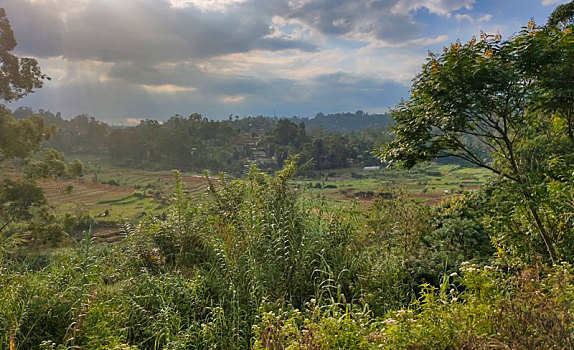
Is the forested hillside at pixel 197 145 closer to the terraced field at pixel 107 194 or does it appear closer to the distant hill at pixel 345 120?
the terraced field at pixel 107 194

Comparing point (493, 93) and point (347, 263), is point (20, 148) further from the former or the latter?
point (493, 93)

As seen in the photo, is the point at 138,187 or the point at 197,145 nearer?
the point at 138,187

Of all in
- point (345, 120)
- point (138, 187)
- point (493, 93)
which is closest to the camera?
point (493, 93)

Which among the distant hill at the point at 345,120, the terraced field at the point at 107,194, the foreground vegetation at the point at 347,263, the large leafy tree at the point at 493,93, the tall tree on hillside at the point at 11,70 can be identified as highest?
the distant hill at the point at 345,120

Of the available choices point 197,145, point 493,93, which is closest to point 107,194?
point 197,145

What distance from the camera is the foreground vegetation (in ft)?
7.08

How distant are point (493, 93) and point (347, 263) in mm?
2082

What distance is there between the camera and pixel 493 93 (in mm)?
3291

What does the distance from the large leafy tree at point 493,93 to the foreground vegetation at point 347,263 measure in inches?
0.5

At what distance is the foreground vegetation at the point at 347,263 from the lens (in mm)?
2158

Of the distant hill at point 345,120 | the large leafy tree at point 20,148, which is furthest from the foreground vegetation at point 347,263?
the distant hill at point 345,120

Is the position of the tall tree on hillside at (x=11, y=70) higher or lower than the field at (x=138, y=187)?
higher

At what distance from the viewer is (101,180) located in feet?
114

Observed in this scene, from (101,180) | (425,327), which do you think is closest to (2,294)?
(425,327)
